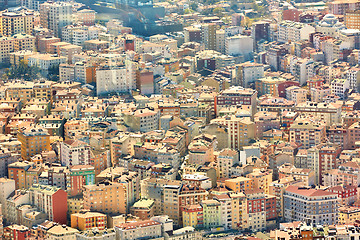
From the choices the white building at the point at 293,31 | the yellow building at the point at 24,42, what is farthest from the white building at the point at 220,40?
the yellow building at the point at 24,42

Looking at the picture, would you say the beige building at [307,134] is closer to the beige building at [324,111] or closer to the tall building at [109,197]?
the beige building at [324,111]

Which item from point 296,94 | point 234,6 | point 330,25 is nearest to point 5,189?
point 296,94

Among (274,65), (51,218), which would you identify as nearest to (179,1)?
(274,65)

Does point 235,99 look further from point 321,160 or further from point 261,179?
point 261,179

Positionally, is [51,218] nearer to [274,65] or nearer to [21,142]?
[21,142]

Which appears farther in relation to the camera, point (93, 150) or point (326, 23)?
point (326, 23)

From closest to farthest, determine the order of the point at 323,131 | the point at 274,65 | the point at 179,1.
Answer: the point at 323,131 → the point at 274,65 → the point at 179,1

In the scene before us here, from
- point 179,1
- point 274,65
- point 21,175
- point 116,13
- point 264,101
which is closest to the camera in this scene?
point 21,175
